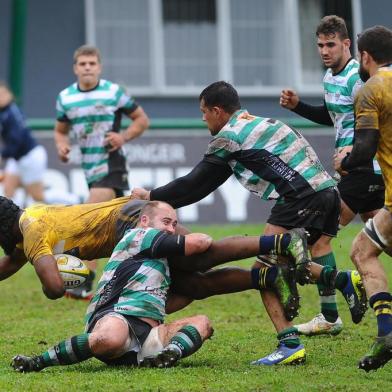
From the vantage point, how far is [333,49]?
980cm

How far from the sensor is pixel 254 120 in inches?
332

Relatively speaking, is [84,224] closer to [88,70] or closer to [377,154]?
[377,154]

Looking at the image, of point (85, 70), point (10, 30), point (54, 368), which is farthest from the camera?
point (10, 30)

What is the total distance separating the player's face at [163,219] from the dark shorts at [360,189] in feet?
6.85

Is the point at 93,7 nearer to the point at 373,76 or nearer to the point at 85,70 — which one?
the point at 85,70

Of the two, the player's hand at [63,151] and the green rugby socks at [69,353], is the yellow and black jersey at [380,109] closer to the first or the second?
the green rugby socks at [69,353]

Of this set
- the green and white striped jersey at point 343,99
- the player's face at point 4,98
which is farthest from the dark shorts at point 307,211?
the player's face at point 4,98

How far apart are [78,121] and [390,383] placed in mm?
5763

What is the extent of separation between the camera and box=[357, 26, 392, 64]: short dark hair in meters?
7.78

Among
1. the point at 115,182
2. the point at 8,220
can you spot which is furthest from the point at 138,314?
the point at 115,182

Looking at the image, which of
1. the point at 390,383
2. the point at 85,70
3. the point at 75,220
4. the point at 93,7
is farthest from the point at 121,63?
the point at 390,383

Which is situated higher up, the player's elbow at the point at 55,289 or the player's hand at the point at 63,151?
the player's hand at the point at 63,151

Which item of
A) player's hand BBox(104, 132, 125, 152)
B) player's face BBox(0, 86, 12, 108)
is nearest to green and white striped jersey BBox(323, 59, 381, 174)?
player's hand BBox(104, 132, 125, 152)

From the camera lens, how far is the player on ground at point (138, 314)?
789cm
